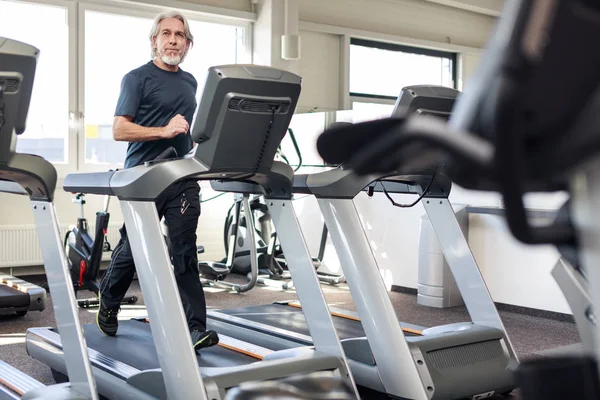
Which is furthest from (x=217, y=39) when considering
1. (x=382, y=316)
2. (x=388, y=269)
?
(x=382, y=316)

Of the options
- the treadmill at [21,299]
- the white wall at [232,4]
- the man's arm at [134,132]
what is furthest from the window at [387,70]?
the man's arm at [134,132]

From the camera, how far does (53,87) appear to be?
6625 mm

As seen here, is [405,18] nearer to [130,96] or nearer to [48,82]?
[48,82]

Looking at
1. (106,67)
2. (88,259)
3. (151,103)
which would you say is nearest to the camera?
(151,103)

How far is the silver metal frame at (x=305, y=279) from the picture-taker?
2807 millimetres

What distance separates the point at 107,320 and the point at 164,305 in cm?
126

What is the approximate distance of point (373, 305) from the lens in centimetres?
293

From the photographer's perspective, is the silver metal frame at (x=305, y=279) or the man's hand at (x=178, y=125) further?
the man's hand at (x=178, y=125)

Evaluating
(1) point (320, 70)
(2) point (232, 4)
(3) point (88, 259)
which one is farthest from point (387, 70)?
(3) point (88, 259)

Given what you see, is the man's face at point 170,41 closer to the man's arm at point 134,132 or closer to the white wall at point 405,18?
the man's arm at point 134,132

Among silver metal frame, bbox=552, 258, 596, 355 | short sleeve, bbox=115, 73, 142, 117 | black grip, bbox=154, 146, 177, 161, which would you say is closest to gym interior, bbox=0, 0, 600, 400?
silver metal frame, bbox=552, 258, 596, 355

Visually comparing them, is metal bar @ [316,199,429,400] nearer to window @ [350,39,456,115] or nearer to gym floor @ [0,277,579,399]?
gym floor @ [0,277,579,399]

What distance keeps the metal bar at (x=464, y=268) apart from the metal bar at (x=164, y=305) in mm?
1446

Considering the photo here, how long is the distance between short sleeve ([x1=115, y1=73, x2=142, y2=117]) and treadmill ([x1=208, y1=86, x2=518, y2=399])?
526mm
